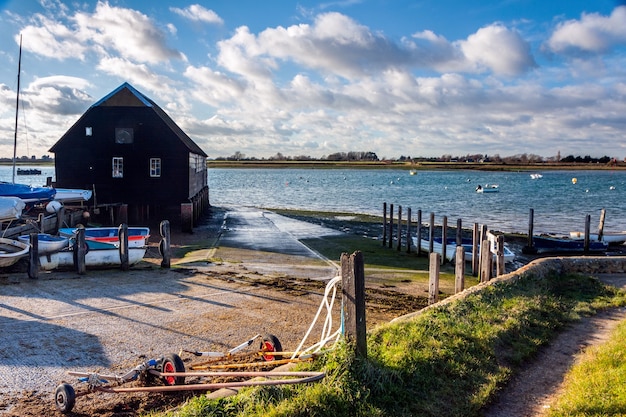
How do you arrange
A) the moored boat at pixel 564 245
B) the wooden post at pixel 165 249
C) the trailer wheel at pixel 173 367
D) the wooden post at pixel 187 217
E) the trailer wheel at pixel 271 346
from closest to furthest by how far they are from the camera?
the trailer wheel at pixel 173 367, the trailer wheel at pixel 271 346, the wooden post at pixel 165 249, the moored boat at pixel 564 245, the wooden post at pixel 187 217

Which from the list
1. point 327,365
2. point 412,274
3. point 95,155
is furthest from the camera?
point 95,155

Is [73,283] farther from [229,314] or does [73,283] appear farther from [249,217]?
[249,217]

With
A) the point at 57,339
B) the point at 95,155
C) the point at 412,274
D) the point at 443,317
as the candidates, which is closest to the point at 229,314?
the point at 57,339

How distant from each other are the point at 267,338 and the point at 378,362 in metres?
2.47

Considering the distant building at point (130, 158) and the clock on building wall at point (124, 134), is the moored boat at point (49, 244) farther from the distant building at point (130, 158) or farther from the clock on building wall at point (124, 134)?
the clock on building wall at point (124, 134)

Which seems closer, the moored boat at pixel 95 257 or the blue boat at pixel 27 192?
the moored boat at pixel 95 257

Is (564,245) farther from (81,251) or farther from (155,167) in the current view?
(81,251)

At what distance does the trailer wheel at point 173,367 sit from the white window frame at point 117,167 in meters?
25.6

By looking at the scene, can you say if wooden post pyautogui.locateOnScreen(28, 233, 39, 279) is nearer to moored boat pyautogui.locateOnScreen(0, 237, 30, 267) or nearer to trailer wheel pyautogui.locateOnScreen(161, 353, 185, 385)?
moored boat pyautogui.locateOnScreen(0, 237, 30, 267)

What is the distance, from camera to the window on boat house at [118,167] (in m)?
31.4

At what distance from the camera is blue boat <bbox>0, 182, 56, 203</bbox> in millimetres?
28014

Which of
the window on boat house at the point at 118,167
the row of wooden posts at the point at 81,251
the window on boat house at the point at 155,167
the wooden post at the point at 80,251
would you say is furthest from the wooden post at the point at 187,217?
the wooden post at the point at 80,251

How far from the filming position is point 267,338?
8.91 m

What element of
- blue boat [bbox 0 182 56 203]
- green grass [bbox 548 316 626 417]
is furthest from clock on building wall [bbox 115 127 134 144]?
green grass [bbox 548 316 626 417]
